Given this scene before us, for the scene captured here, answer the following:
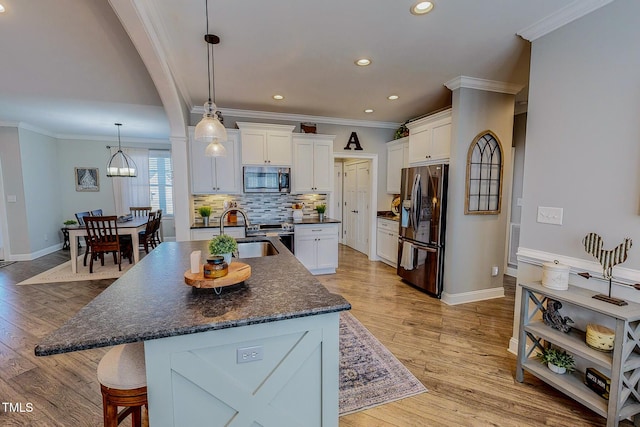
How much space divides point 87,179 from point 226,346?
25.5 feet

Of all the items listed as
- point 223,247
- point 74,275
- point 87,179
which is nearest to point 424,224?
point 223,247

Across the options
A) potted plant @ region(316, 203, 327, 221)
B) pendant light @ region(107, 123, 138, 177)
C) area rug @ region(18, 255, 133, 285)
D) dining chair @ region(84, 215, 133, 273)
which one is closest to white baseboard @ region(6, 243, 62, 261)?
area rug @ region(18, 255, 133, 285)

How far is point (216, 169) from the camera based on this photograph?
442cm

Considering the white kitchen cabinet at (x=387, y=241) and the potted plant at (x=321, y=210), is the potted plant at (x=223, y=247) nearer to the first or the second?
the potted plant at (x=321, y=210)

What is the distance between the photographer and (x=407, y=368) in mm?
2299

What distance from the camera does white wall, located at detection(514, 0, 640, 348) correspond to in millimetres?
1792

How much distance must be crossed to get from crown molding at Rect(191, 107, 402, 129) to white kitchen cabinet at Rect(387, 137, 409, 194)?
43 cm

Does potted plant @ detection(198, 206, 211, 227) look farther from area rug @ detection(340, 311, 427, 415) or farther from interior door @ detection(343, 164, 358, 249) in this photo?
interior door @ detection(343, 164, 358, 249)

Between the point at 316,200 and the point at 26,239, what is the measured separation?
5944mm

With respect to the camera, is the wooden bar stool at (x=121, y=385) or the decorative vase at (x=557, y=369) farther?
the decorative vase at (x=557, y=369)

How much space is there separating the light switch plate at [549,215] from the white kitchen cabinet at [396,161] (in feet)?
9.13

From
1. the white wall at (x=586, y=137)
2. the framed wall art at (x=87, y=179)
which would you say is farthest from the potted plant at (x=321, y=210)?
the framed wall art at (x=87, y=179)

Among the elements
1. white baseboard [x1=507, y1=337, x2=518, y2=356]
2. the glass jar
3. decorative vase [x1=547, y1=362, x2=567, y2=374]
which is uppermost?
the glass jar

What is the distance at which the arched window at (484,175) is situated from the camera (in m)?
3.52
